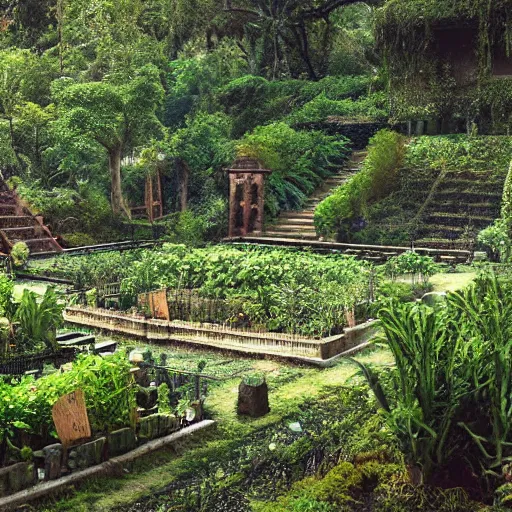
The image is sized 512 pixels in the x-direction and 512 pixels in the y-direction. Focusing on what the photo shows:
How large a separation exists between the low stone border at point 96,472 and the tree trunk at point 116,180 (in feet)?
58.2

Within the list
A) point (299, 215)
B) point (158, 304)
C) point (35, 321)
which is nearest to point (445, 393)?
point (35, 321)

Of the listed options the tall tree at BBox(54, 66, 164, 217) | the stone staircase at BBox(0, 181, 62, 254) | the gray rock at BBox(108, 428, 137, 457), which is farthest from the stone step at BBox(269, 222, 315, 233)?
the gray rock at BBox(108, 428, 137, 457)

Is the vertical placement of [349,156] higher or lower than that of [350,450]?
higher

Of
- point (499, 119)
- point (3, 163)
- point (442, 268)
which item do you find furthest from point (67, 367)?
point (499, 119)

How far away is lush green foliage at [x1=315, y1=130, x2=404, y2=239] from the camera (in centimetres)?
2209

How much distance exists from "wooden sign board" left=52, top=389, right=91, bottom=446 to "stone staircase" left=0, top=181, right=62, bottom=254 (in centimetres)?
1541

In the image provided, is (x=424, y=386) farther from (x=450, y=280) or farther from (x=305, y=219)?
(x=305, y=219)

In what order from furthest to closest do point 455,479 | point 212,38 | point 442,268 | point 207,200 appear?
point 212,38 → point 207,200 → point 442,268 → point 455,479

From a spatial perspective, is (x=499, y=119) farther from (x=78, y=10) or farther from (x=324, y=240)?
(x=78, y=10)

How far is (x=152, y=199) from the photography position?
26.7m

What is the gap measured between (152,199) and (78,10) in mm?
14336

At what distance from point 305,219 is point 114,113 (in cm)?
650

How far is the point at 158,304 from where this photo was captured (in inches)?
512

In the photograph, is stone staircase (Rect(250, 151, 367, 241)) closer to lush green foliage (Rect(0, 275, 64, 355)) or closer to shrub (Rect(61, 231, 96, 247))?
shrub (Rect(61, 231, 96, 247))
